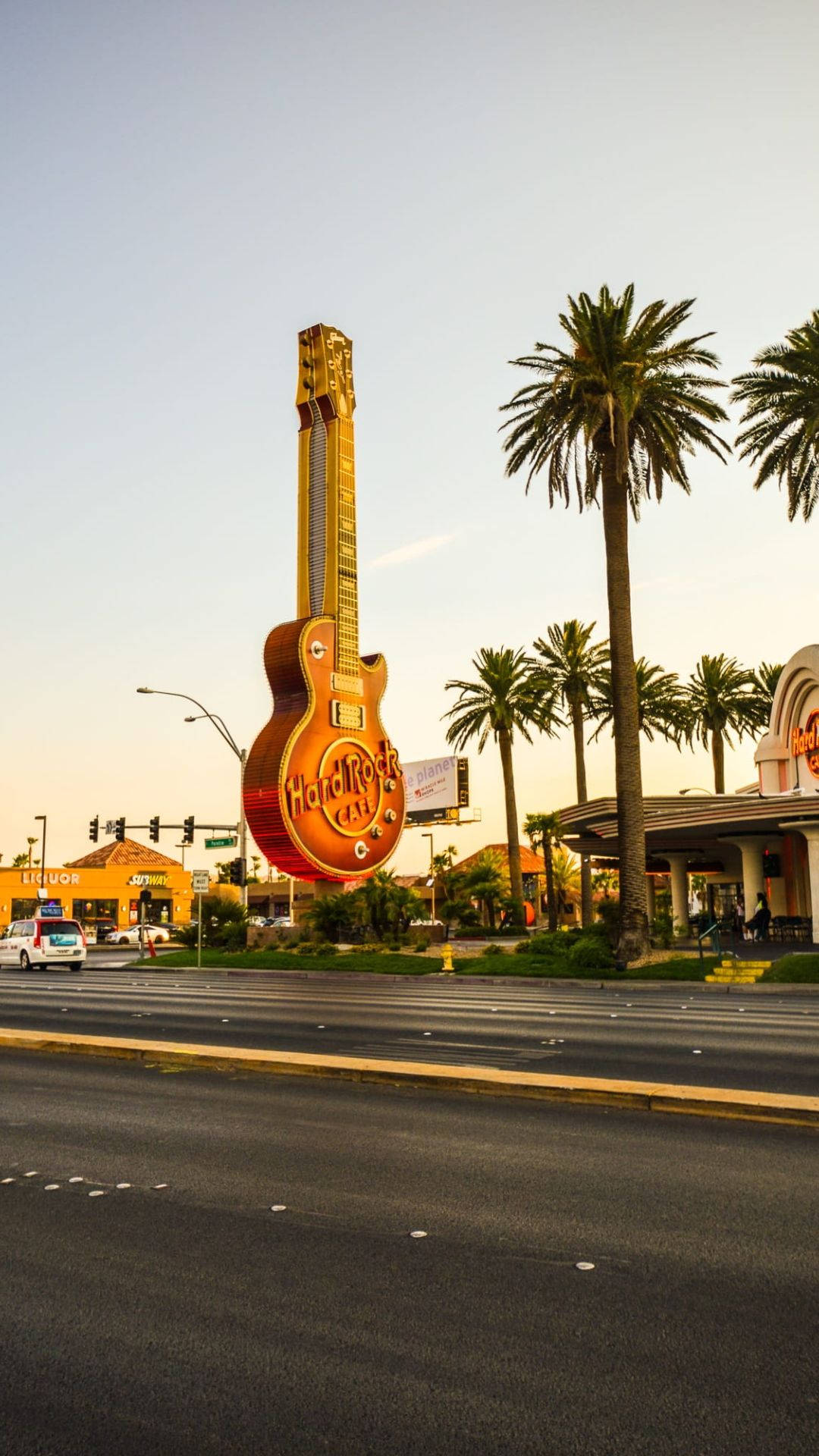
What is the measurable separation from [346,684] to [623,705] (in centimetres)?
1657

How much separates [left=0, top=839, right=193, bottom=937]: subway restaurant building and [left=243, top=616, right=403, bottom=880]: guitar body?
36783 millimetres

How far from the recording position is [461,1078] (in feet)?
34.0

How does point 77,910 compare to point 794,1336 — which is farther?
point 77,910

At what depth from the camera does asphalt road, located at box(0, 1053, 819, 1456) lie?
3900 mm

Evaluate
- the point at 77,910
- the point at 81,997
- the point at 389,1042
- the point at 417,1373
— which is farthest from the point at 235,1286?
the point at 77,910

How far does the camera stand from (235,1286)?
5242mm

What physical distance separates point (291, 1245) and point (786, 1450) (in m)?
2.88

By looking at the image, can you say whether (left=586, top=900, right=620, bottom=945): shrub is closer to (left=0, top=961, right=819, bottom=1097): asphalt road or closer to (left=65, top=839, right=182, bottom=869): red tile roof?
(left=0, top=961, right=819, bottom=1097): asphalt road

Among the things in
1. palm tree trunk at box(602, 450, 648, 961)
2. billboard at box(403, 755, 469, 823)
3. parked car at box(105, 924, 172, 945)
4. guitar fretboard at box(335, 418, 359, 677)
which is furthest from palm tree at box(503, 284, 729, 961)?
billboard at box(403, 755, 469, 823)

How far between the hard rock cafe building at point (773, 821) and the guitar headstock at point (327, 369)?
65.4 feet

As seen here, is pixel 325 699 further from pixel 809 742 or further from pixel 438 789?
pixel 438 789

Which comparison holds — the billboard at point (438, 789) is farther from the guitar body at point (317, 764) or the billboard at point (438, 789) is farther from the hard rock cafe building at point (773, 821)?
the guitar body at point (317, 764)

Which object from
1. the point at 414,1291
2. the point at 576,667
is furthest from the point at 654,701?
the point at 414,1291

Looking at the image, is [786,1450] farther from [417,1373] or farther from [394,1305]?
[394,1305]
